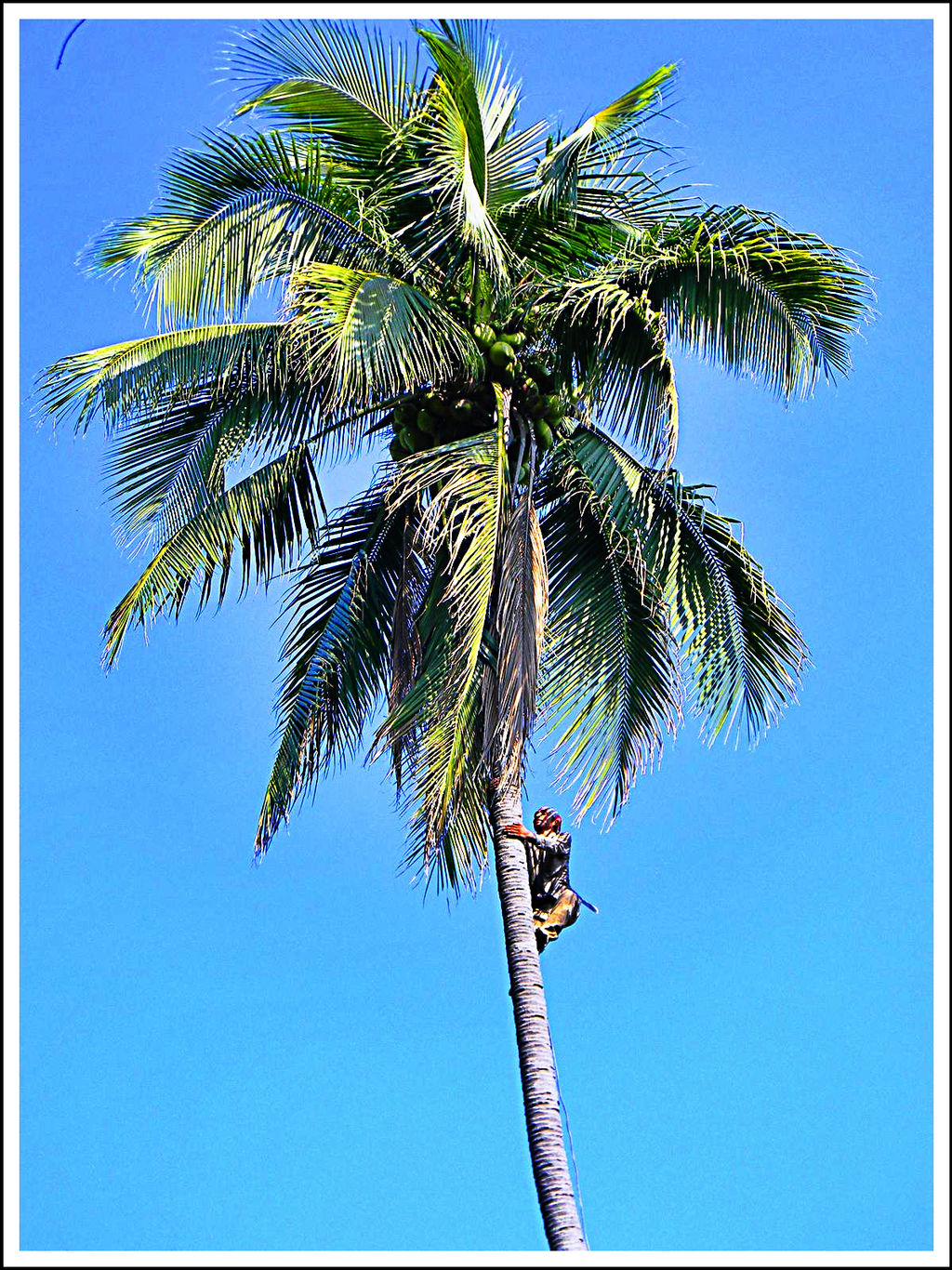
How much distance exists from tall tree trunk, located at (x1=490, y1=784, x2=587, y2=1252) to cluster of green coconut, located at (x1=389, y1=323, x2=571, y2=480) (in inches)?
100.0

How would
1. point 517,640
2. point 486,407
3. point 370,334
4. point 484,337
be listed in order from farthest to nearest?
point 486,407
point 484,337
point 517,640
point 370,334

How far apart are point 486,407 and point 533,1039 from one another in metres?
4.45

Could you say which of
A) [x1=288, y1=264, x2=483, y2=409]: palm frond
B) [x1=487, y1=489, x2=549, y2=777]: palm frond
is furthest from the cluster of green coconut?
[x1=487, y1=489, x2=549, y2=777]: palm frond

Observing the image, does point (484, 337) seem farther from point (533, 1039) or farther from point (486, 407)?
point (533, 1039)

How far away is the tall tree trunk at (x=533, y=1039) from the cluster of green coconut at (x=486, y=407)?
2540 mm

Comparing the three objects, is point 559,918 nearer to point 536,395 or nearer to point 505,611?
point 505,611

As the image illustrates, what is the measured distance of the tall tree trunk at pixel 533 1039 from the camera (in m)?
9.86

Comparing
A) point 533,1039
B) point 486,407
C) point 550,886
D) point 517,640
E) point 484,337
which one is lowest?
point 533,1039

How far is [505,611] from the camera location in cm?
1123

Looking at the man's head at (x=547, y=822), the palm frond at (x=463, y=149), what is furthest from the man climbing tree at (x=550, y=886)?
the palm frond at (x=463, y=149)

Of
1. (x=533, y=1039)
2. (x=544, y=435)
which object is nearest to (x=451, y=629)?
(x=544, y=435)

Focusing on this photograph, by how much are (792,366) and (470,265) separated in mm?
2468

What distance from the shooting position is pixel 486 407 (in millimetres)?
12008

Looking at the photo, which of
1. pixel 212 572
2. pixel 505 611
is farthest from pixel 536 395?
pixel 212 572
